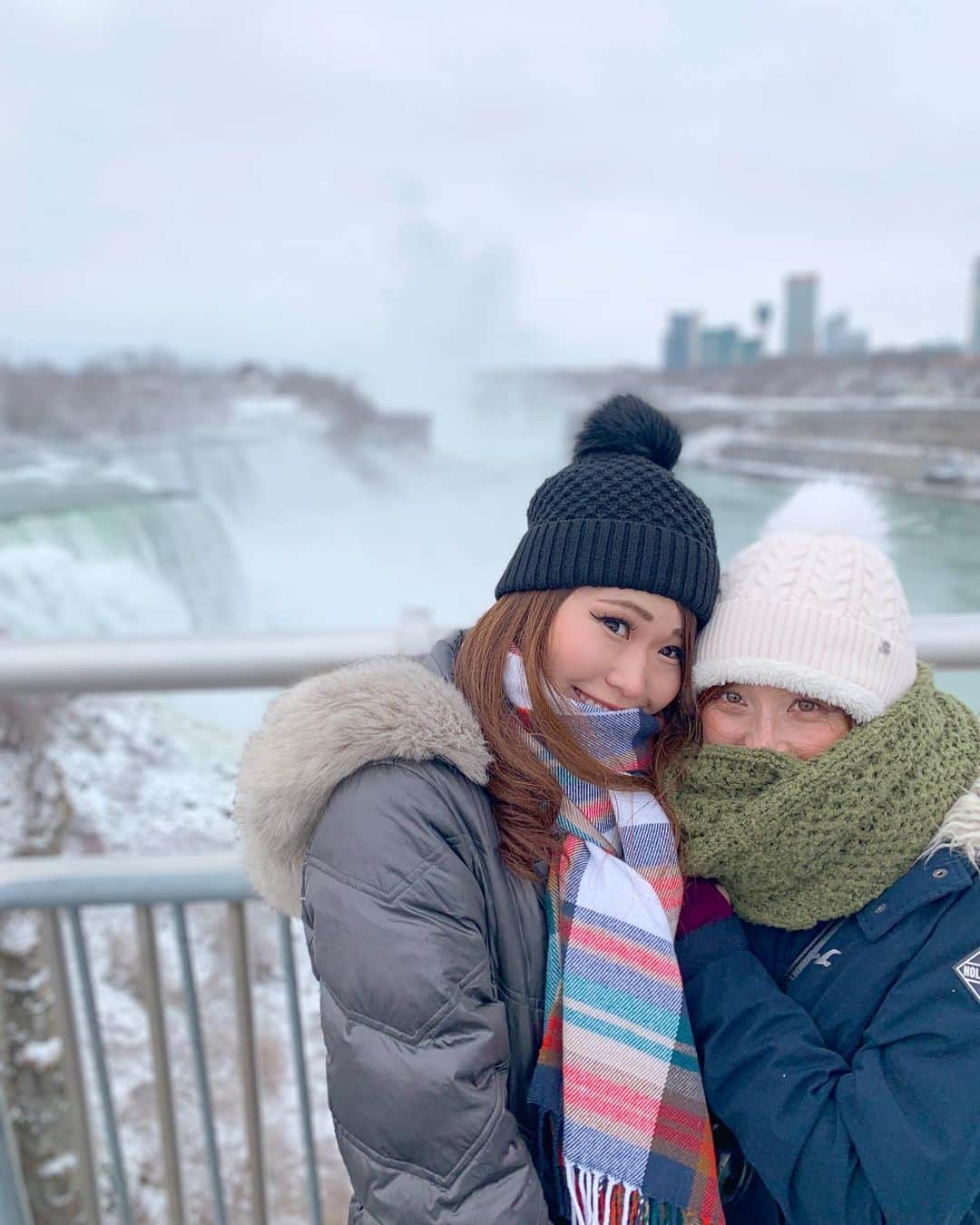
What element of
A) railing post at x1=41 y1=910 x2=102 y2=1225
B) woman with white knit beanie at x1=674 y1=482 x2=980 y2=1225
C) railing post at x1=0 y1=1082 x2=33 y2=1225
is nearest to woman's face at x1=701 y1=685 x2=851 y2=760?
woman with white knit beanie at x1=674 y1=482 x2=980 y2=1225

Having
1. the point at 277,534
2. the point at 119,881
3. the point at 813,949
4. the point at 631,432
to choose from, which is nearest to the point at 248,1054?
the point at 119,881

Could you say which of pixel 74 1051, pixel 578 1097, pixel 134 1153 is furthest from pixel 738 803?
pixel 134 1153

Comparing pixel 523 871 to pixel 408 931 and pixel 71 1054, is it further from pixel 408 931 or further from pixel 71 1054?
pixel 71 1054

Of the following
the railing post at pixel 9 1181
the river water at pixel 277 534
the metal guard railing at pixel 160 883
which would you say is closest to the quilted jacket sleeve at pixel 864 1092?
the river water at pixel 277 534

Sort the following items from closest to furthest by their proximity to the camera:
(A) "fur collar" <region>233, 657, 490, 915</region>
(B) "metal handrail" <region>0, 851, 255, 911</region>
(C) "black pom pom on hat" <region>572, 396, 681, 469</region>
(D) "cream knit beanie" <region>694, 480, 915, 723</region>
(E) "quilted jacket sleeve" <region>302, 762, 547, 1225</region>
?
(E) "quilted jacket sleeve" <region>302, 762, 547, 1225</region> < (A) "fur collar" <region>233, 657, 490, 915</region> < (D) "cream knit beanie" <region>694, 480, 915, 723</region> < (C) "black pom pom on hat" <region>572, 396, 681, 469</region> < (B) "metal handrail" <region>0, 851, 255, 911</region>

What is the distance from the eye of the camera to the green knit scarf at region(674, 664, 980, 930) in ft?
3.47

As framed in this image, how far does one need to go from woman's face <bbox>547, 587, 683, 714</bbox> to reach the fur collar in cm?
14

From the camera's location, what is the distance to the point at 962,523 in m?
2.19

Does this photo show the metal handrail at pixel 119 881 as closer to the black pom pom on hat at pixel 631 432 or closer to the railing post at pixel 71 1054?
the railing post at pixel 71 1054

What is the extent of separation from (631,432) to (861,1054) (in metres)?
0.79

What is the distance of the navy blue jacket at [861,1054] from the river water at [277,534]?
1.88 ft

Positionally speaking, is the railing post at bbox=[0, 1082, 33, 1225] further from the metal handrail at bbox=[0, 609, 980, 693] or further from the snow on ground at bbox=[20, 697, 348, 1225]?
the metal handrail at bbox=[0, 609, 980, 693]

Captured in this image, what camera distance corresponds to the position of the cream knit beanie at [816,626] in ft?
3.71

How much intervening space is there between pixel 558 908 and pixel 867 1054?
1.19 ft
